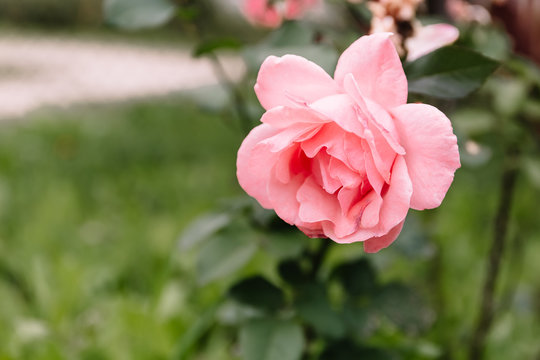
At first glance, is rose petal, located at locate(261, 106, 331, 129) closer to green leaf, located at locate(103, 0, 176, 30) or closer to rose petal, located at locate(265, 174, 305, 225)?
rose petal, located at locate(265, 174, 305, 225)

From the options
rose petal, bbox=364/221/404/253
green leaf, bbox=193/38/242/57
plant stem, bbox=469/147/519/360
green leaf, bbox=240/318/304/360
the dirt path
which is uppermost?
green leaf, bbox=193/38/242/57

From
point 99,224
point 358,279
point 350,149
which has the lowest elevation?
point 99,224

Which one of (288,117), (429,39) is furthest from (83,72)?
(288,117)

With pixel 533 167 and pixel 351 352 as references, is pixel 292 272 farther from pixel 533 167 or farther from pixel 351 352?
pixel 533 167

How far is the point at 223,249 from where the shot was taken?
78 centimetres

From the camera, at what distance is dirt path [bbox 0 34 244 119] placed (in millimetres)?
3723

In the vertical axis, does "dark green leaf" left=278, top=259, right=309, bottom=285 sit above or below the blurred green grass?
above

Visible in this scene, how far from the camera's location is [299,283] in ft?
2.63

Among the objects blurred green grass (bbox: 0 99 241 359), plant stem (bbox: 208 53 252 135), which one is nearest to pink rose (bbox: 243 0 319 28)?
plant stem (bbox: 208 53 252 135)

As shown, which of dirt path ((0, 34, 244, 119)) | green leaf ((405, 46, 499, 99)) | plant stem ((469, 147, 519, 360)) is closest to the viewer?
green leaf ((405, 46, 499, 99))

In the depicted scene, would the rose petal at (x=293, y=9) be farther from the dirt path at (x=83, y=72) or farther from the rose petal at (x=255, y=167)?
the dirt path at (x=83, y=72)

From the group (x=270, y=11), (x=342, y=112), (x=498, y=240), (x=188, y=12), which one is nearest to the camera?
(x=342, y=112)

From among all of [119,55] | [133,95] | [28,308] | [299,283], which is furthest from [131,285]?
[119,55]

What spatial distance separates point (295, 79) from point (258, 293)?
1.31 ft
